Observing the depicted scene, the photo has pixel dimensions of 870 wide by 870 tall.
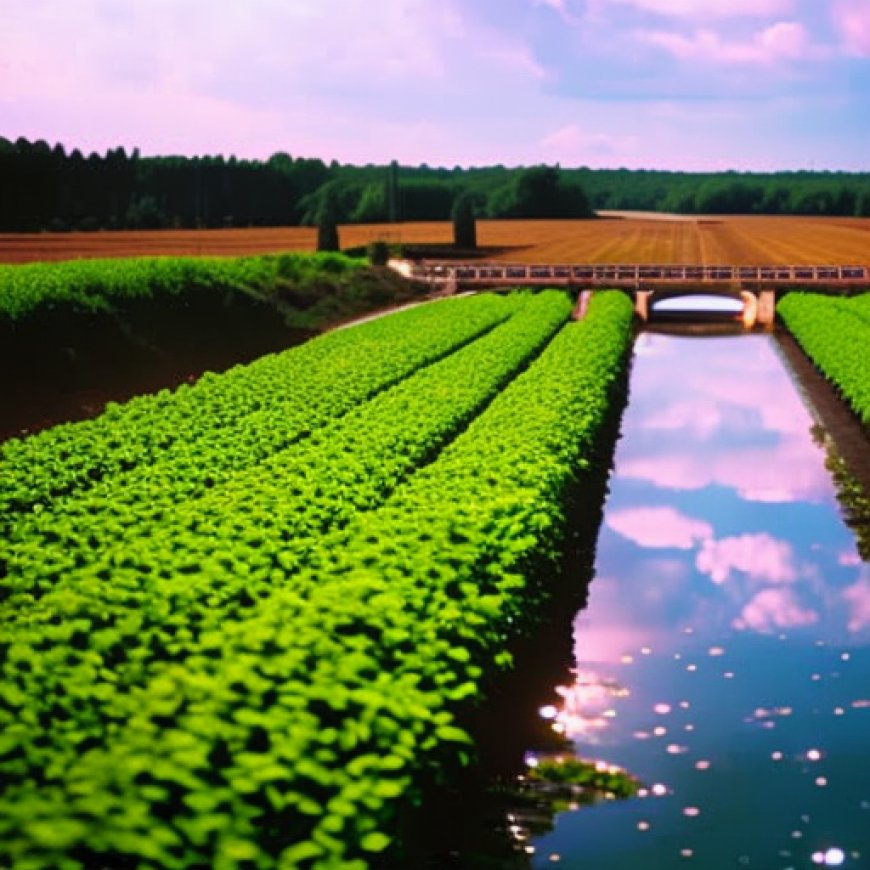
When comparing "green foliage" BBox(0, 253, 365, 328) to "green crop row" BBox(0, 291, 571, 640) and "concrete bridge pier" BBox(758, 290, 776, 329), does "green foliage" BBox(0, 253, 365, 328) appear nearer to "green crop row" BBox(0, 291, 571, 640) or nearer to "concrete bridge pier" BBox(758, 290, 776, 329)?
"green crop row" BBox(0, 291, 571, 640)

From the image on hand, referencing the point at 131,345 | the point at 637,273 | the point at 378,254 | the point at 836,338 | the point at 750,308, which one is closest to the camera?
the point at 836,338

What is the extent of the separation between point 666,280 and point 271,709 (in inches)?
2453

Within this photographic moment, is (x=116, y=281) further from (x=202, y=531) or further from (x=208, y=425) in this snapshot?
(x=202, y=531)

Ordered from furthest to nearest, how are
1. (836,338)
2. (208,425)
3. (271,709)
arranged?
(836,338) < (208,425) < (271,709)

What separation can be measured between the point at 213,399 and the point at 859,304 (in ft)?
130

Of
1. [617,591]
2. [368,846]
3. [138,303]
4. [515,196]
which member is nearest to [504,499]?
[617,591]

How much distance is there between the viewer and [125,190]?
399 feet

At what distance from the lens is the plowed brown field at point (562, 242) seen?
8150 cm

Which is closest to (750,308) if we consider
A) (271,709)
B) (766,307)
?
(766,307)

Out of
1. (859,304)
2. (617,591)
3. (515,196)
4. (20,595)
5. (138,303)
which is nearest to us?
(20,595)

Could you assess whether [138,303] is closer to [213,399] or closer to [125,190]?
[213,399]

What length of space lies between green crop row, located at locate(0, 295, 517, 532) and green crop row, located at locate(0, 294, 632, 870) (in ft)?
14.5

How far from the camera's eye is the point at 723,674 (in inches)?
643

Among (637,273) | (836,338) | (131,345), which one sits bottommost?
(131,345)
